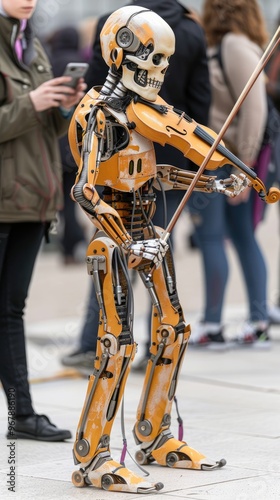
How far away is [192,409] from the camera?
6012 millimetres

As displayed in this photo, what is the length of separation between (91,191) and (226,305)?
217 inches

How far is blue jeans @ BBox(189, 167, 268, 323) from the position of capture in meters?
7.54

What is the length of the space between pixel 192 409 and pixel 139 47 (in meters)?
2.24

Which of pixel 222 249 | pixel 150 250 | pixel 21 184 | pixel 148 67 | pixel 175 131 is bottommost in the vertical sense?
pixel 222 249

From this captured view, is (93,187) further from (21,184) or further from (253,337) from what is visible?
(253,337)

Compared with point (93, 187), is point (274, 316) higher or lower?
lower

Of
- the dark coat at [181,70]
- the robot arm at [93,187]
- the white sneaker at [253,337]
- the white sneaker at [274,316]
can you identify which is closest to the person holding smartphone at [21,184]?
the robot arm at [93,187]

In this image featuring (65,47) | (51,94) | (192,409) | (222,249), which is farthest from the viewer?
(65,47)

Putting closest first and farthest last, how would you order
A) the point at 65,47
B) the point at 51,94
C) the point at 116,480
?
the point at 116,480, the point at 51,94, the point at 65,47

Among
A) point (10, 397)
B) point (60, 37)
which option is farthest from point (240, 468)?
point (60, 37)

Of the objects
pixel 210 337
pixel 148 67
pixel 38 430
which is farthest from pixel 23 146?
pixel 210 337

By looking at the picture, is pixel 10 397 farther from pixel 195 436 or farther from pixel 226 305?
pixel 226 305

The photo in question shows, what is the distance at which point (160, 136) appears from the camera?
14.4ft

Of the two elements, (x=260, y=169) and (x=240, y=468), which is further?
(x=260, y=169)
